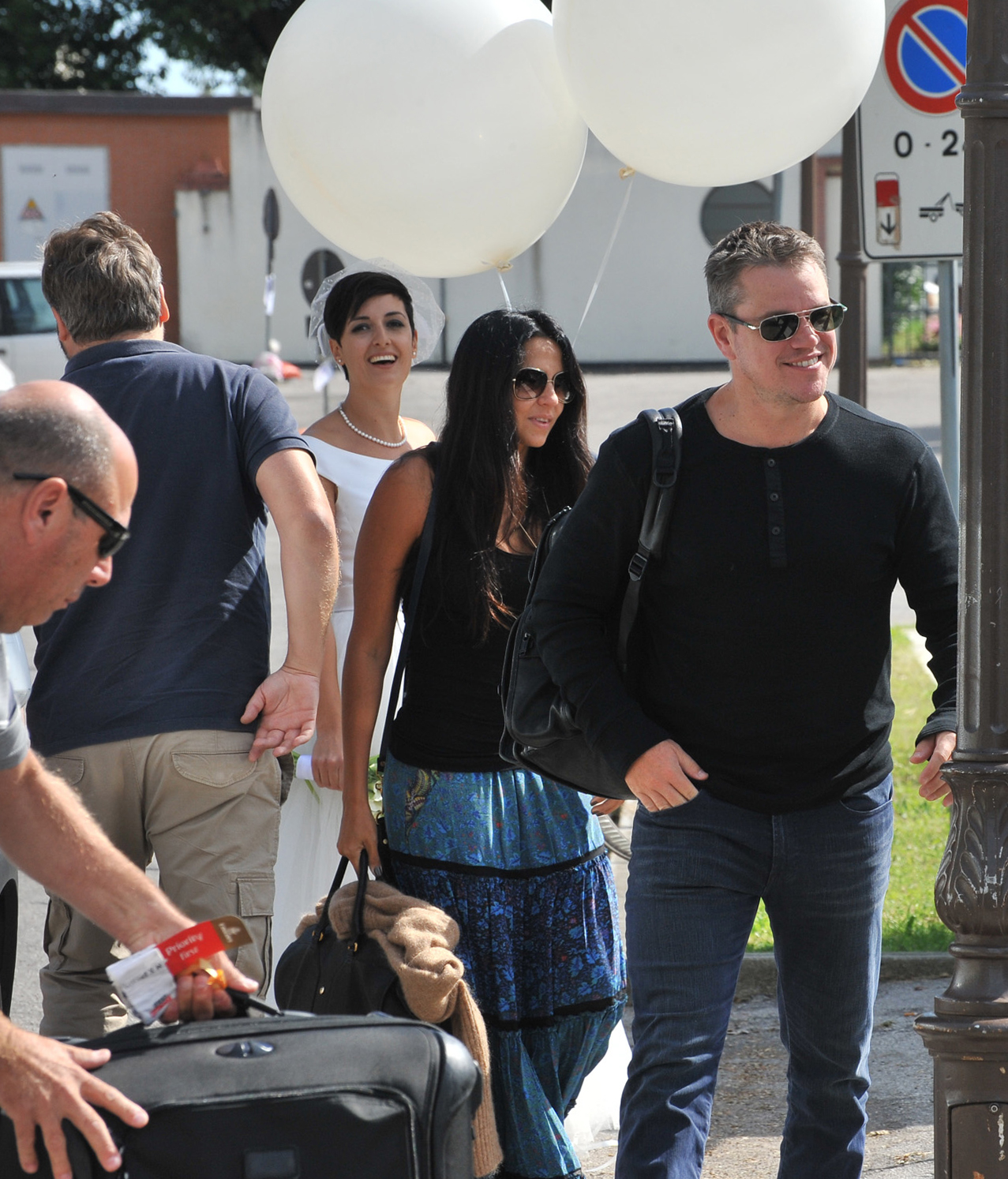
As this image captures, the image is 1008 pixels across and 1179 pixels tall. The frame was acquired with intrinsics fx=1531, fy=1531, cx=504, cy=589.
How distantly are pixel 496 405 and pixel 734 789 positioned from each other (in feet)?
3.39

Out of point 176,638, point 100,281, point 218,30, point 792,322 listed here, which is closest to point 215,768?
point 176,638

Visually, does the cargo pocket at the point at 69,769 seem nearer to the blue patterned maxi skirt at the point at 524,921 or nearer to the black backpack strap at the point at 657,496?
the blue patterned maxi skirt at the point at 524,921

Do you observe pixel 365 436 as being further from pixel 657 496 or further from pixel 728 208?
pixel 728 208

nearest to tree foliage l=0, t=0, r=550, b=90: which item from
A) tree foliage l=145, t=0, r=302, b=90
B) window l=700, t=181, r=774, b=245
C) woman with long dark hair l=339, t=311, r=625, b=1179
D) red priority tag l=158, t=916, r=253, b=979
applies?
tree foliage l=145, t=0, r=302, b=90

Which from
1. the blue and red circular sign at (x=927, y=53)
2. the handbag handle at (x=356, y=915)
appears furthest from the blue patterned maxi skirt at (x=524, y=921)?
the blue and red circular sign at (x=927, y=53)

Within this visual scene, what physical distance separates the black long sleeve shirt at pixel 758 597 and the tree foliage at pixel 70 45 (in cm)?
2747

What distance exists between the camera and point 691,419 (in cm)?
286

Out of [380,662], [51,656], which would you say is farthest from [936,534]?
[51,656]

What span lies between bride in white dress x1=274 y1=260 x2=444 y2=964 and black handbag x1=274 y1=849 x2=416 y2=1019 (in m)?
0.87

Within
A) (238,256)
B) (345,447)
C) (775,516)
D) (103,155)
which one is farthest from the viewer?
(238,256)

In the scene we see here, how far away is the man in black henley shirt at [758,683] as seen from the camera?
9.02 ft

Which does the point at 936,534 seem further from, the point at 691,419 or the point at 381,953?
the point at 381,953

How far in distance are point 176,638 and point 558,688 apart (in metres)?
0.84

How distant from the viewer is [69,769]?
3148 mm
